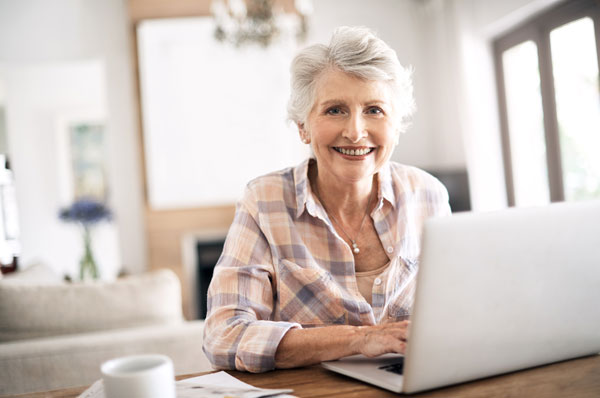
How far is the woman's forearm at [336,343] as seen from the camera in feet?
2.98

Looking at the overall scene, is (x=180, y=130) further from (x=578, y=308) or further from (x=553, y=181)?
(x=578, y=308)

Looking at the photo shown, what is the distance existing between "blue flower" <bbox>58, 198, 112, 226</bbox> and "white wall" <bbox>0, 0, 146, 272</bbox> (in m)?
0.93

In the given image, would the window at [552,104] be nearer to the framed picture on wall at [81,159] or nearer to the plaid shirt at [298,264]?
the plaid shirt at [298,264]

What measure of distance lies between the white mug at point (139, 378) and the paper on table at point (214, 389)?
15 cm

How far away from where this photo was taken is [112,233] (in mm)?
6246

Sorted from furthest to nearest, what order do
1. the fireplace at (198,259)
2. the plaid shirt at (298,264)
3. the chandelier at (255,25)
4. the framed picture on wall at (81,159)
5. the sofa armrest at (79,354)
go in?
the framed picture on wall at (81,159) → the fireplace at (198,259) → the chandelier at (255,25) → the sofa armrest at (79,354) → the plaid shirt at (298,264)

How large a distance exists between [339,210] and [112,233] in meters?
5.33

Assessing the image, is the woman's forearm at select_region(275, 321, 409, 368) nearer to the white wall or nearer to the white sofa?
the white sofa

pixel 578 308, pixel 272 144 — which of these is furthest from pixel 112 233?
pixel 578 308

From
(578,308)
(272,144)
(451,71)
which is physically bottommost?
(578,308)

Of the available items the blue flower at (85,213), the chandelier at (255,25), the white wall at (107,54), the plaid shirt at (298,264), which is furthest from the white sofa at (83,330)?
the white wall at (107,54)

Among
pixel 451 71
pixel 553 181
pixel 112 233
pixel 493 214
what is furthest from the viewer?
pixel 112 233

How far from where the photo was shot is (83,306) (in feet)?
5.81

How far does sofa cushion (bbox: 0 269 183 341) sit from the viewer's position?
5.65ft
